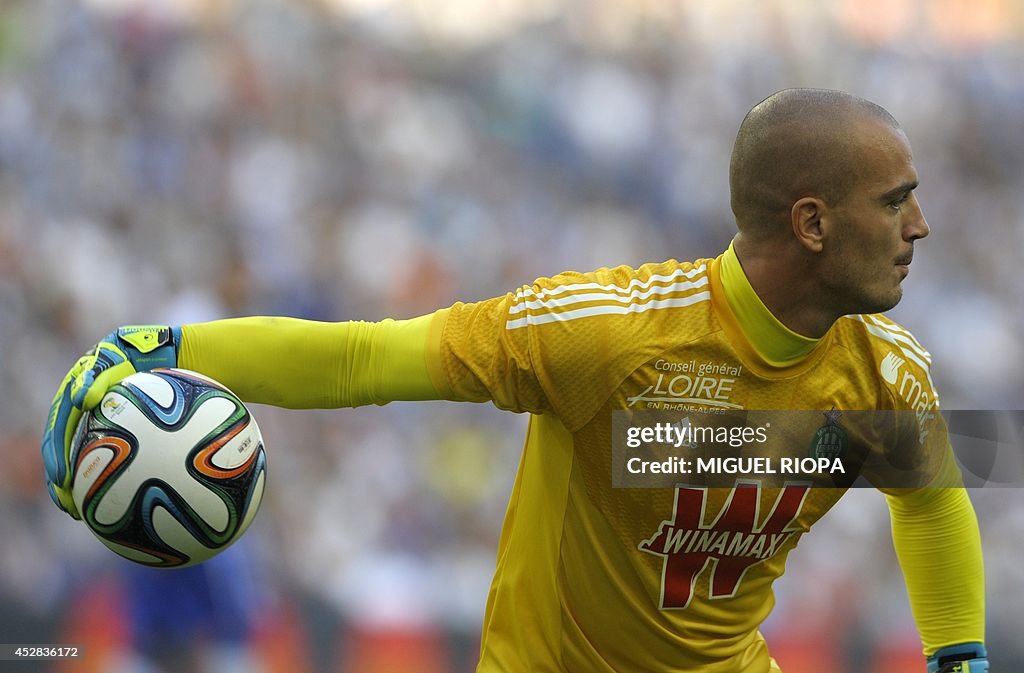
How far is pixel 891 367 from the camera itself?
2.75m

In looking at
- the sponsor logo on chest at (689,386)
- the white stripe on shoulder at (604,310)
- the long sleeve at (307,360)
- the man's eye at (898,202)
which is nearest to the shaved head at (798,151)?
the man's eye at (898,202)

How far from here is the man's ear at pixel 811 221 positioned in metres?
2.61

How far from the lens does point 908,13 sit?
637 centimetres

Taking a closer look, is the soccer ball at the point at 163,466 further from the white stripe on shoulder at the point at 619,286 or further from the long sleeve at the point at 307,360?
the white stripe on shoulder at the point at 619,286

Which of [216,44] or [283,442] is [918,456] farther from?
[216,44]

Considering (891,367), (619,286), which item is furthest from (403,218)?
(891,367)

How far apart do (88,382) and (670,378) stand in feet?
4.27

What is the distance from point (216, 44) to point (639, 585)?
452 centimetres

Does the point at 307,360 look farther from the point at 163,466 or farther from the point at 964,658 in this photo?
the point at 964,658

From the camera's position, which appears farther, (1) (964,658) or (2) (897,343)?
(1) (964,658)

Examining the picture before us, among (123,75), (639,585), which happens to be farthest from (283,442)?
(639,585)

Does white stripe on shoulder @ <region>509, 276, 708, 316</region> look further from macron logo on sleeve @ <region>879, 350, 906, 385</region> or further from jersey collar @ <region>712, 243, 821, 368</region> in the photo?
macron logo on sleeve @ <region>879, 350, 906, 385</region>

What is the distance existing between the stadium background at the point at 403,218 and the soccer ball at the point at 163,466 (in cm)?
281

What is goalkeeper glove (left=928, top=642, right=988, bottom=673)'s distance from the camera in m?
3.12
